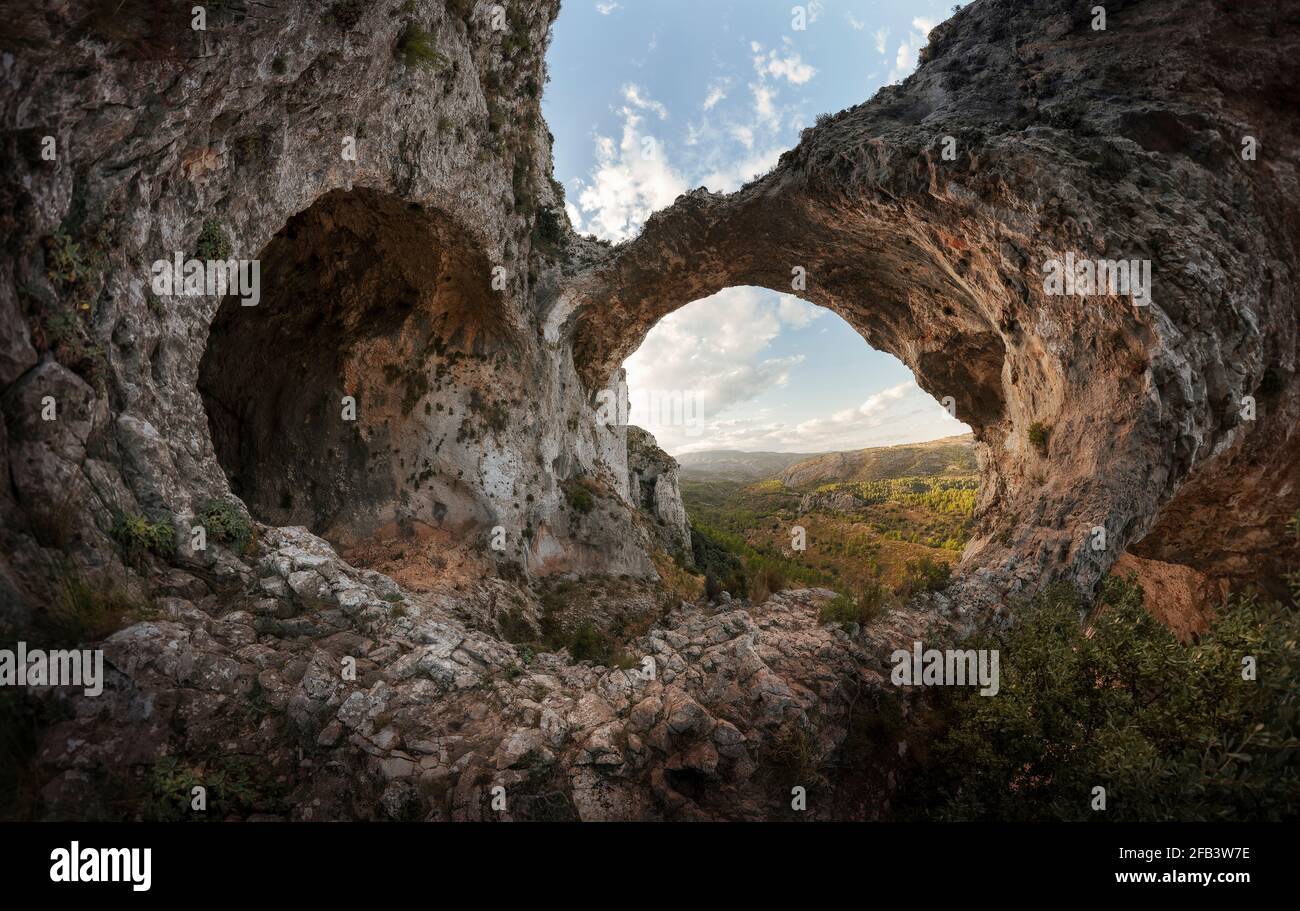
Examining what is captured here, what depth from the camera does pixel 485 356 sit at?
52.3ft

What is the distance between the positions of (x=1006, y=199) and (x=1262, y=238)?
14.1ft

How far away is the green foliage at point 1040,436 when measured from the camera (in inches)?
400

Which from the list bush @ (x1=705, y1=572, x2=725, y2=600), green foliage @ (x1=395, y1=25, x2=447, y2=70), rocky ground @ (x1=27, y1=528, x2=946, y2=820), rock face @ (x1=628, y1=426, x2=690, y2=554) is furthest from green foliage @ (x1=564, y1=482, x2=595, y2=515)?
green foliage @ (x1=395, y1=25, x2=447, y2=70)

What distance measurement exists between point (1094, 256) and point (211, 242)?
1399 centimetres

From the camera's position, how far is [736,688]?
605cm

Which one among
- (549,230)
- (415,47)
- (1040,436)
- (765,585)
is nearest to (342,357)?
(415,47)

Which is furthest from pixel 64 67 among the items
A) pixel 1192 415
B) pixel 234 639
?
pixel 1192 415

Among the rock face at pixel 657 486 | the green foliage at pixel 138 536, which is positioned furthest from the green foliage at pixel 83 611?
the rock face at pixel 657 486

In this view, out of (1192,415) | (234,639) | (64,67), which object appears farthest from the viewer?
(1192,415)

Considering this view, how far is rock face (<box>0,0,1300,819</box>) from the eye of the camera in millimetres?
4781

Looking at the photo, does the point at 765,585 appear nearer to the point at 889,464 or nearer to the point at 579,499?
the point at 579,499

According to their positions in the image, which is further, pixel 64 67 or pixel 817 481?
pixel 817 481

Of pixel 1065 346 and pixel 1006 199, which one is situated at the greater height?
pixel 1006 199
